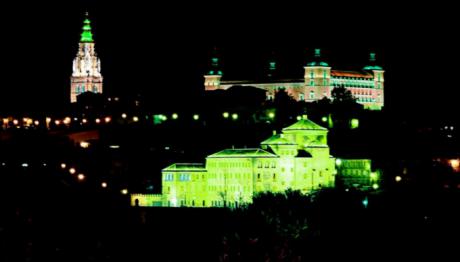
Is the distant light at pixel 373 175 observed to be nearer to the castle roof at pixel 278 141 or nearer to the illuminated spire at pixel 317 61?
the castle roof at pixel 278 141

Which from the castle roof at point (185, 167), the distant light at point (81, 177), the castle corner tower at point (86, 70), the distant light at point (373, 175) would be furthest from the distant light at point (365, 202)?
the castle corner tower at point (86, 70)

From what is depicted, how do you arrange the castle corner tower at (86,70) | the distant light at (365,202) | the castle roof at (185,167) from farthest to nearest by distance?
1. the castle corner tower at (86,70)
2. the castle roof at (185,167)
3. the distant light at (365,202)

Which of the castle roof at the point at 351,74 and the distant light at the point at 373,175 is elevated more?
the castle roof at the point at 351,74

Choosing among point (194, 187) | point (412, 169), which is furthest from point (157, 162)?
point (412, 169)

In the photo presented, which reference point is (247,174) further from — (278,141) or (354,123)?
(354,123)

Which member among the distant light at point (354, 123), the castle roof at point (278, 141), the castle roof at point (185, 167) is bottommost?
the castle roof at point (185, 167)

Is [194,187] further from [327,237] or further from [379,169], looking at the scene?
[327,237]

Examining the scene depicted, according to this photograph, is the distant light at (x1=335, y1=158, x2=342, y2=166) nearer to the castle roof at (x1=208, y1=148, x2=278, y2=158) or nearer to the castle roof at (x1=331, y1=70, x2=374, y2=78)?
the castle roof at (x1=208, y1=148, x2=278, y2=158)

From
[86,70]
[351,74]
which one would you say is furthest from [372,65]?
[86,70]
